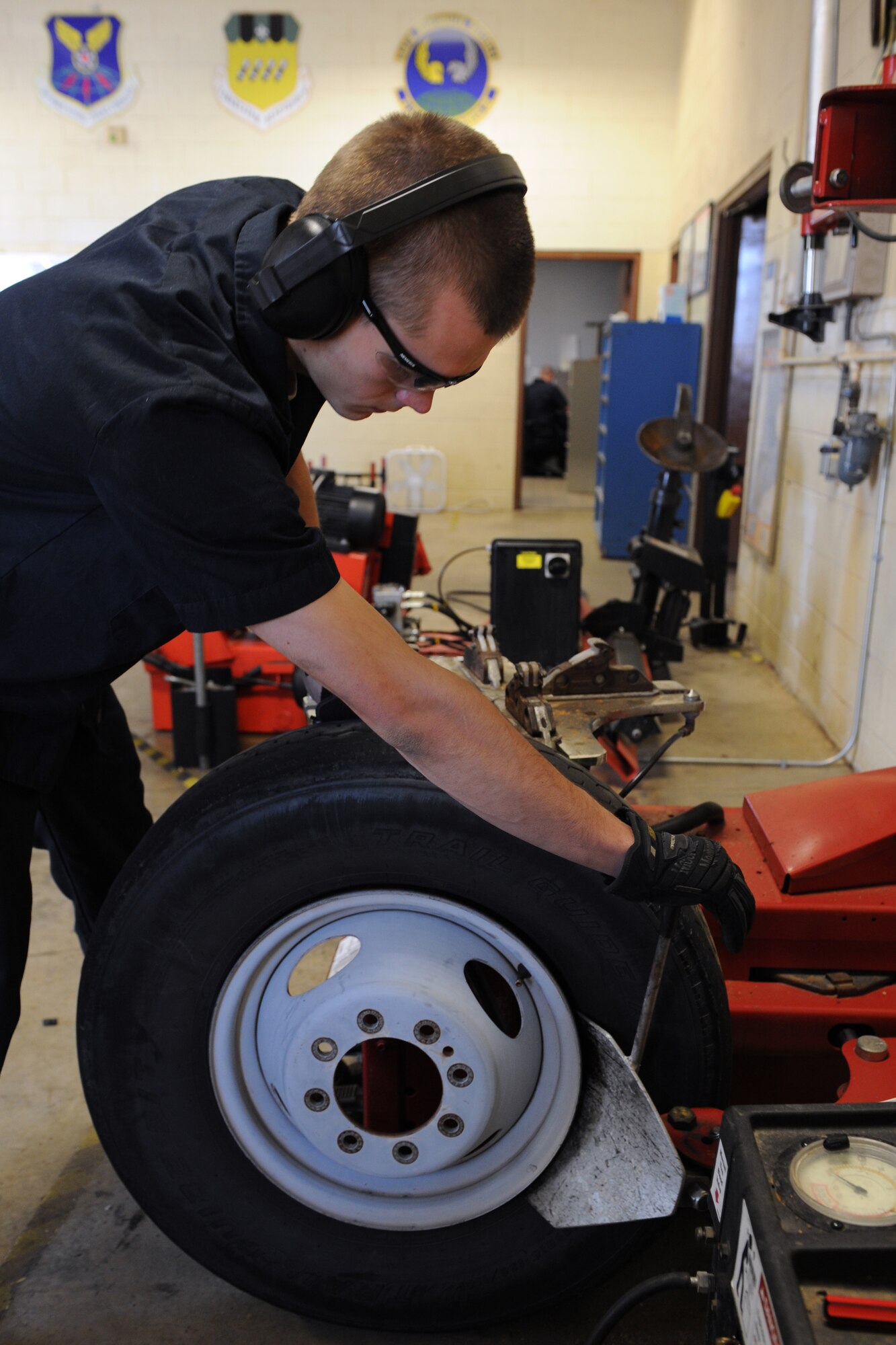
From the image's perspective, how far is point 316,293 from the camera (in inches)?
38.7

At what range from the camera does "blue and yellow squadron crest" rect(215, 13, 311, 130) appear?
29.6ft

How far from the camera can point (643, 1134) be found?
1.21 meters

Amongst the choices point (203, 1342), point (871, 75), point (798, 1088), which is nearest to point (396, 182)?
point (798, 1088)

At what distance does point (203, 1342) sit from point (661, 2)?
10.2 m

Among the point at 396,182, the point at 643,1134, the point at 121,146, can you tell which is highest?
the point at 121,146

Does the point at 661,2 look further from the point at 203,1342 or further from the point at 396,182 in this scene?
the point at 203,1342

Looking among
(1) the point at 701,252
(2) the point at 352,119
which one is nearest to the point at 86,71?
(2) the point at 352,119

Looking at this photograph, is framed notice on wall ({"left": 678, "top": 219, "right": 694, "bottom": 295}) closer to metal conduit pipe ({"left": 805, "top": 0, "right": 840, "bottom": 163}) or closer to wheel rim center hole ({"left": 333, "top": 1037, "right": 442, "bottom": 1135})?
metal conduit pipe ({"left": 805, "top": 0, "right": 840, "bottom": 163})

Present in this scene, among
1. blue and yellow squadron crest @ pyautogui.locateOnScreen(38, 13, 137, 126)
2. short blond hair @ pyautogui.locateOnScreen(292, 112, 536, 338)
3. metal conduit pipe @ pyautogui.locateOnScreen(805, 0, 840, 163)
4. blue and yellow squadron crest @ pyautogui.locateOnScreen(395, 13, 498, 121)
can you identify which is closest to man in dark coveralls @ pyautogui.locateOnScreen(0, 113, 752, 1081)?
short blond hair @ pyautogui.locateOnScreen(292, 112, 536, 338)

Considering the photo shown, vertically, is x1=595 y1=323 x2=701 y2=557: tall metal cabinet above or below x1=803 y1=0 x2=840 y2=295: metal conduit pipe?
below

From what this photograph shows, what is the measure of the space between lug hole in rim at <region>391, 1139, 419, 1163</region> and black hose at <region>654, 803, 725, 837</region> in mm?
558

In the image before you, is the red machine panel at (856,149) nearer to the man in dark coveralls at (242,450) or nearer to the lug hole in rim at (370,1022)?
the man in dark coveralls at (242,450)

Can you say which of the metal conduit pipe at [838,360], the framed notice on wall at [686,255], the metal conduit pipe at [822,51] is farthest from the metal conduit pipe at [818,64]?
the framed notice on wall at [686,255]

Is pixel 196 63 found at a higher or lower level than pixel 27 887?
higher
